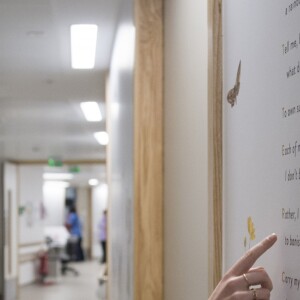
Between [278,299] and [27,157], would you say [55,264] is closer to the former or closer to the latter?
[27,157]

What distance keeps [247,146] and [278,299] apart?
1.05ft

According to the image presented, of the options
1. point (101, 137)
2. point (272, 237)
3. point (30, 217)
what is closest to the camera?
point (272, 237)

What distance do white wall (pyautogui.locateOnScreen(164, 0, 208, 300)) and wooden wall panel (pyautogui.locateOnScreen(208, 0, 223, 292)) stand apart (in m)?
0.21

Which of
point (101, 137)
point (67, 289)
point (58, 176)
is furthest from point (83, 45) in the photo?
point (58, 176)

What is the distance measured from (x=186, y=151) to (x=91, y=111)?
670 cm

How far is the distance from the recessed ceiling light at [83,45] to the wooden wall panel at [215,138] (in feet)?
10.4

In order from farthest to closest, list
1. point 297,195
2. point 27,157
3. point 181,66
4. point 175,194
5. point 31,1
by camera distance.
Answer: point 27,157
point 31,1
point 175,194
point 181,66
point 297,195

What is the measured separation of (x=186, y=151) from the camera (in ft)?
7.31

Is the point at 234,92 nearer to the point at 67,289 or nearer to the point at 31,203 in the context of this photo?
the point at 67,289

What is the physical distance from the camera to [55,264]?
18.0 m

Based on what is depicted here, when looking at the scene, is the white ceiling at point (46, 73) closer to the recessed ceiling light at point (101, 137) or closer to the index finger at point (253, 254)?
the recessed ceiling light at point (101, 137)

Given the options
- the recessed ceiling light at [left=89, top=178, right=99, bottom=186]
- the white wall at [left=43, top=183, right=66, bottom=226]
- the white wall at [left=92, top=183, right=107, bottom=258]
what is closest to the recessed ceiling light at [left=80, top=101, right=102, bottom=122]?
the recessed ceiling light at [left=89, top=178, right=99, bottom=186]

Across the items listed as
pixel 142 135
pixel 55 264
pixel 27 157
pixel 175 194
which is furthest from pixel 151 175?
pixel 55 264

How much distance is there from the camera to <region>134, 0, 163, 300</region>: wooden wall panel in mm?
2889
